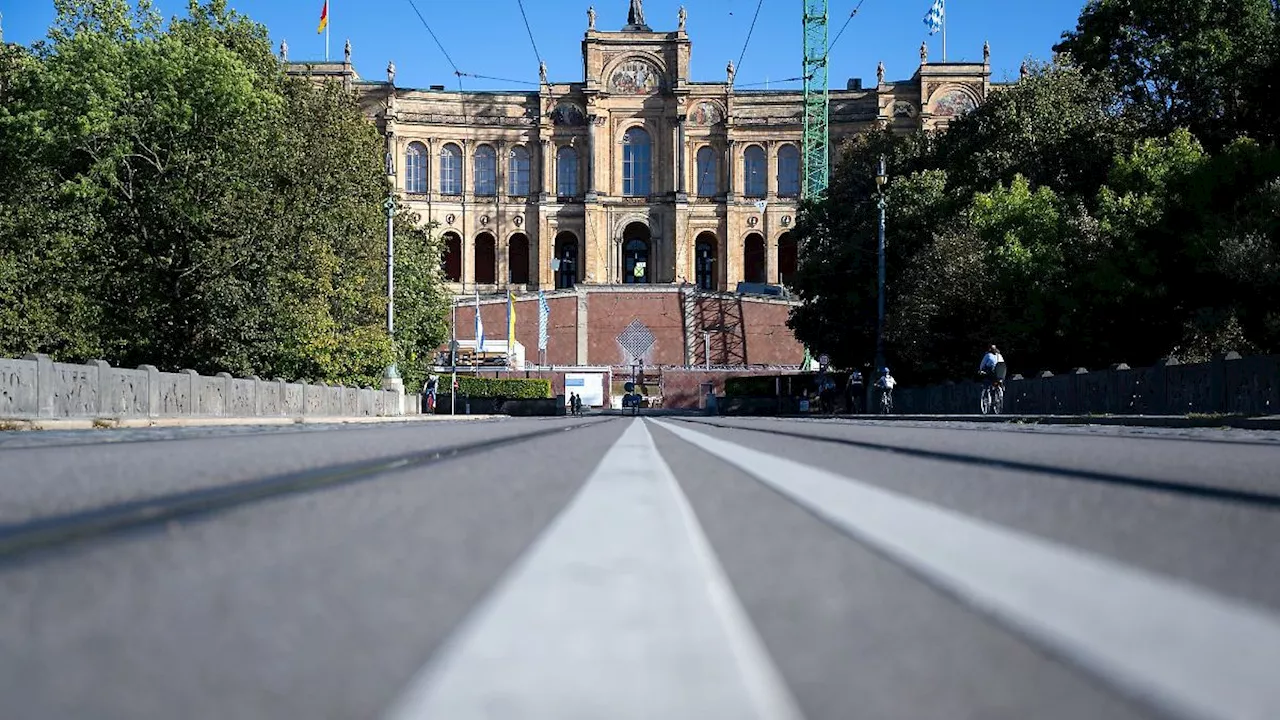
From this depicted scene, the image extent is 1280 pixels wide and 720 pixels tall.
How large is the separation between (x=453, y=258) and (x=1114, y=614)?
103563 mm

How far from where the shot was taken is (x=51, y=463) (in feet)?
13.0

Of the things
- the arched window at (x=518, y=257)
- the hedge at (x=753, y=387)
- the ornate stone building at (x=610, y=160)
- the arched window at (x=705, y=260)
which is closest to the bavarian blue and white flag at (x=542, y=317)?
the ornate stone building at (x=610, y=160)

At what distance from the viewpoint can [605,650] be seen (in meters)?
1.05

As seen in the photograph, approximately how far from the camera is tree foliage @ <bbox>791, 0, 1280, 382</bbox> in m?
33.9

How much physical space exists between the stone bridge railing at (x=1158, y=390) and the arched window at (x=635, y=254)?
70206 millimetres

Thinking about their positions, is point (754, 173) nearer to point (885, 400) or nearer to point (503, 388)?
point (503, 388)

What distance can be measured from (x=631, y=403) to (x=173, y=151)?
43.7 meters

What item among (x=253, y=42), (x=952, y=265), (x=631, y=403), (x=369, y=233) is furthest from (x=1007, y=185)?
(x=631, y=403)

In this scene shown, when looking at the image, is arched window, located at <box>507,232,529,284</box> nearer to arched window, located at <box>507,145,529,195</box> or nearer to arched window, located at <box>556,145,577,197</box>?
arched window, located at <box>507,145,529,195</box>

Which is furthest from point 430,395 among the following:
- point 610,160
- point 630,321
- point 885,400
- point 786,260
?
point 786,260

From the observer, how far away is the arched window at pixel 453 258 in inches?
4008

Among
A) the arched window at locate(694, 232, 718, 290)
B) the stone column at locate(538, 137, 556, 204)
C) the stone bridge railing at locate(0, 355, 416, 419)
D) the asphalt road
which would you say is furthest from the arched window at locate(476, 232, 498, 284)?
the asphalt road

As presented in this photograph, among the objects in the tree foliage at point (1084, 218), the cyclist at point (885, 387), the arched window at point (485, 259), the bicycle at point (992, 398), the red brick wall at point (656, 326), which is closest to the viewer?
the bicycle at point (992, 398)

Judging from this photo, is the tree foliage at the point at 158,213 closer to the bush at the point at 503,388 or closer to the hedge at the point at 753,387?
the bush at the point at 503,388
